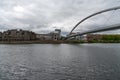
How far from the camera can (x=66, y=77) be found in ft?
37.1

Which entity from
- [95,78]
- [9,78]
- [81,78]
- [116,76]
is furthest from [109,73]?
[9,78]

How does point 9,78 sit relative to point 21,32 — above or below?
below

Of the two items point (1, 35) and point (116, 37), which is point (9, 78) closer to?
point (1, 35)

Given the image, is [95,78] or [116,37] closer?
[95,78]

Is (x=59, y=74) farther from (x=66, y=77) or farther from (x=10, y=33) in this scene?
(x=10, y=33)

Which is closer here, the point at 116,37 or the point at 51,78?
the point at 51,78

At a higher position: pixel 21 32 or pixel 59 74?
pixel 21 32

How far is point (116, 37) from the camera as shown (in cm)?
11469

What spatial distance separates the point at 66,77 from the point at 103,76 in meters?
2.75

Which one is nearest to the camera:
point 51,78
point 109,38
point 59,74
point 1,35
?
point 51,78

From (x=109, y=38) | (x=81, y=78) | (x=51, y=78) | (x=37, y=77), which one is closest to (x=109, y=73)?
(x=81, y=78)

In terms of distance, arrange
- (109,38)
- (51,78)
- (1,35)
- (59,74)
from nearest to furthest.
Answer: (51,78) < (59,74) < (1,35) < (109,38)

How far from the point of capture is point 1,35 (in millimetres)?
101438

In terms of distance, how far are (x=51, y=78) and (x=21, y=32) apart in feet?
310
